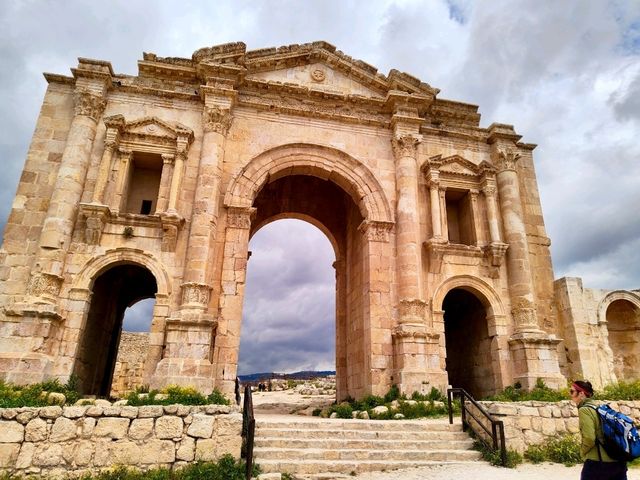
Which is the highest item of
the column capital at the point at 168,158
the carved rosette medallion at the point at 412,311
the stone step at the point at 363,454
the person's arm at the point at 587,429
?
the column capital at the point at 168,158

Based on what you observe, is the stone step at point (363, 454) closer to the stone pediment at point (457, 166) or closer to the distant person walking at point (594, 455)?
the distant person walking at point (594, 455)

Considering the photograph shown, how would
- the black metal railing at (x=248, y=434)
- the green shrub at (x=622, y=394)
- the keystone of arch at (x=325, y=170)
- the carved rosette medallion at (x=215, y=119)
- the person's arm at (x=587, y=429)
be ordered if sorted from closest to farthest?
the person's arm at (x=587, y=429)
the black metal railing at (x=248, y=434)
the green shrub at (x=622, y=394)
the carved rosette medallion at (x=215, y=119)
the keystone of arch at (x=325, y=170)

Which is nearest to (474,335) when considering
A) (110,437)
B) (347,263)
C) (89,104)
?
(347,263)

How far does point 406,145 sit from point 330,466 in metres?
10.6

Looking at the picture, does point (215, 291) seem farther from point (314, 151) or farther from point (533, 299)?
point (533, 299)

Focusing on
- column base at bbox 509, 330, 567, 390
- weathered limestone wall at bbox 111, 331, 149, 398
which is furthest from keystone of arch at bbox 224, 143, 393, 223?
weathered limestone wall at bbox 111, 331, 149, 398

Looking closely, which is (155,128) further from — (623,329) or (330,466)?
(623,329)

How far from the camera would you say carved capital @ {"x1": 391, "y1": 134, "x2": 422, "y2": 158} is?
1451cm

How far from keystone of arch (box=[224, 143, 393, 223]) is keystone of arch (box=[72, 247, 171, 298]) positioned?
3770 millimetres

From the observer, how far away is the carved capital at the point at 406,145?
1451 cm

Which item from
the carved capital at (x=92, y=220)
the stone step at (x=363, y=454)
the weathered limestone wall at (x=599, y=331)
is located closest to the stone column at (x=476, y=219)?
the weathered limestone wall at (x=599, y=331)

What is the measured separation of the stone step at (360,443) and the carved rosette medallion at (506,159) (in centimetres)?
1014

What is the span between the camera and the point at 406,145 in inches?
573

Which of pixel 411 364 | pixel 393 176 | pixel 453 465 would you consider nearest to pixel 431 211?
pixel 393 176
